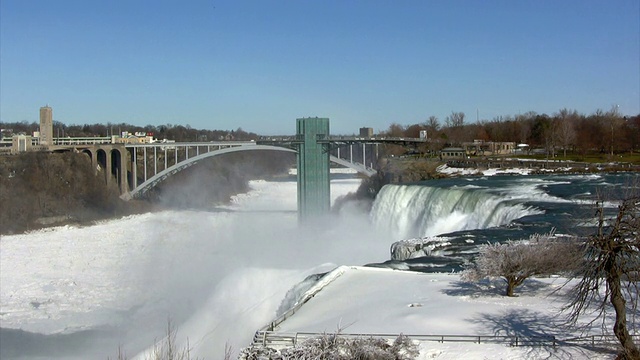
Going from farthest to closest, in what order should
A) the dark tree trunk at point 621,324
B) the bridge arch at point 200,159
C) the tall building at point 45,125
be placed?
the tall building at point 45,125
the bridge arch at point 200,159
the dark tree trunk at point 621,324

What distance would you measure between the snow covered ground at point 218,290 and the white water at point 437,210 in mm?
825

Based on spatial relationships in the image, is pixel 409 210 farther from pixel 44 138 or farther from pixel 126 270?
pixel 44 138

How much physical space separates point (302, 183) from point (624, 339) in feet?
69.5

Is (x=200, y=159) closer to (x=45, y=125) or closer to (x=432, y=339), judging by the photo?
(x=45, y=125)

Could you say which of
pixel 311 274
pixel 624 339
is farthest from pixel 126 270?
pixel 624 339

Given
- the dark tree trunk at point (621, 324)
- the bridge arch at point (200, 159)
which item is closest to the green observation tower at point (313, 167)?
the bridge arch at point (200, 159)

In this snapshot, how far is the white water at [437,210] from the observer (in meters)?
19.1

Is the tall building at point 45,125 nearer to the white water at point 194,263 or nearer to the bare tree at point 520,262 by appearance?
the white water at point 194,263

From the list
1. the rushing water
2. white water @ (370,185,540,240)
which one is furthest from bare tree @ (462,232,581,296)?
white water @ (370,185,540,240)

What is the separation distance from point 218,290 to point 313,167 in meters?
13.0

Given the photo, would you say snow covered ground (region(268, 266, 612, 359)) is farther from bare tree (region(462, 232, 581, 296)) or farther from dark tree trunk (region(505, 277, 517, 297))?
bare tree (region(462, 232, 581, 296))

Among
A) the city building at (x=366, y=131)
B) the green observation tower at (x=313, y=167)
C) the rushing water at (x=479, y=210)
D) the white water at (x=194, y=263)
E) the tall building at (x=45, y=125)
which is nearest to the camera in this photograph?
the white water at (x=194, y=263)

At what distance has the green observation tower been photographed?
92.0 feet

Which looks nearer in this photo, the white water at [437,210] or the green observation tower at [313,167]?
the white water at [437,210]
